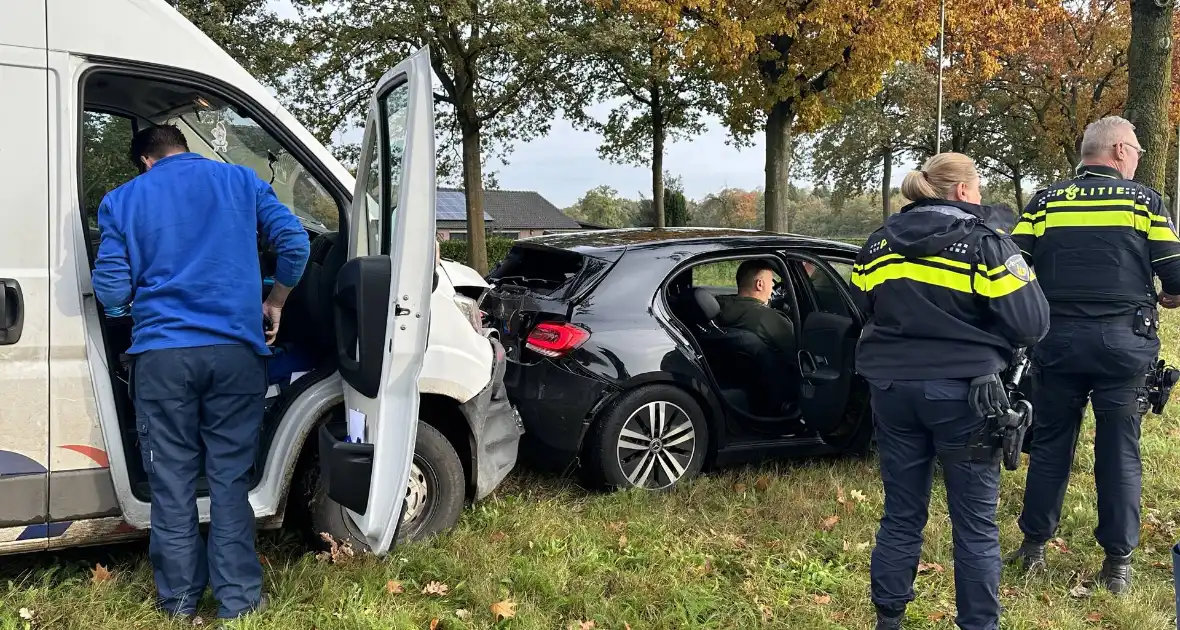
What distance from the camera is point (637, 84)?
72.5ft

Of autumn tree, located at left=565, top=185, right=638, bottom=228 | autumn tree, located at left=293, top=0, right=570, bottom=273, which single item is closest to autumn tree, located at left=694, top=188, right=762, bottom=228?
autumn tree, located at left=565, top=185, right=638, bottom=228

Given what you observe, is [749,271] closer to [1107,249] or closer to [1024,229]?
[1024,229]

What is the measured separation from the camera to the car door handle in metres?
2.80

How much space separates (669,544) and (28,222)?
2.85m

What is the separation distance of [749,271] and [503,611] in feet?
9.09

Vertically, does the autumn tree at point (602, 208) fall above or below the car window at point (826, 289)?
above

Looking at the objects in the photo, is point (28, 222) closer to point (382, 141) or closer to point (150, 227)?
point (150, 227)

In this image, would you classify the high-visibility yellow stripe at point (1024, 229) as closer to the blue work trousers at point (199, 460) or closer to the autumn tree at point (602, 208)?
the blue work trousers at point (199, 460)

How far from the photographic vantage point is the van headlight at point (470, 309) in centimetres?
381

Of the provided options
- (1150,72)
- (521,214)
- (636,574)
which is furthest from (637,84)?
(521,214)

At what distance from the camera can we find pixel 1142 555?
3.86 metres

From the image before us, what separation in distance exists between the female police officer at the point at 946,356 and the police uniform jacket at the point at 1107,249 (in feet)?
2.79

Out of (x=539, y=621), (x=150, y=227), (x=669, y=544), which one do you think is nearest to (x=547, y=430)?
(x=669, y=544)

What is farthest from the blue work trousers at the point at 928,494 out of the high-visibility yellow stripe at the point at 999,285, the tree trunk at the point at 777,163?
the tree trunk at the point at 777,163
